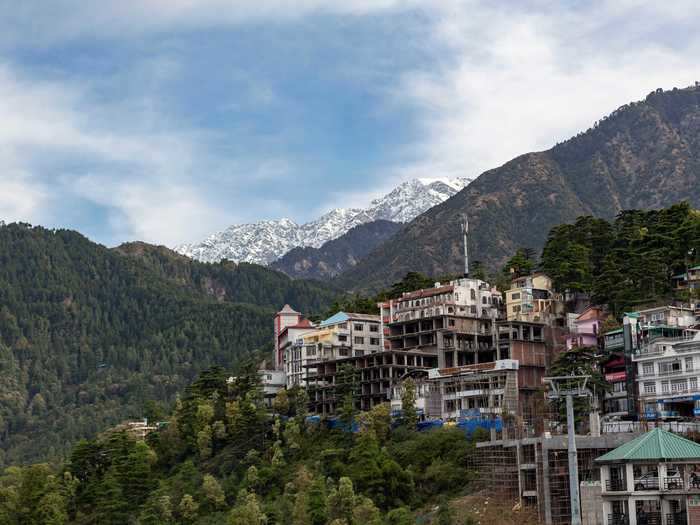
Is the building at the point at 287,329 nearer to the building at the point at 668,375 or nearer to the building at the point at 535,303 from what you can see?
the building at the point at 535,303

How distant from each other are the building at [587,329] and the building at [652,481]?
28.6 m

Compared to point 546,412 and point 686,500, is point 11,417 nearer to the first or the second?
point 546,412

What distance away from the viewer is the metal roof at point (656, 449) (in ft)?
206

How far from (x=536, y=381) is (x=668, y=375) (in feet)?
46.3

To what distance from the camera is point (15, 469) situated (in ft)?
372

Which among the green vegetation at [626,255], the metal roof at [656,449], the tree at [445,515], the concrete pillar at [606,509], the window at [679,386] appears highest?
the green vegetation at [626,255]

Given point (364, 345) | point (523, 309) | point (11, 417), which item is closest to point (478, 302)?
point (523, 309)

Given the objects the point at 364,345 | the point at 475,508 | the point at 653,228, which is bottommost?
the point at 475,508

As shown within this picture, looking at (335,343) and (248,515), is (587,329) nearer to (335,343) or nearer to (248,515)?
(335,343)

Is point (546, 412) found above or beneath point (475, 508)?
above

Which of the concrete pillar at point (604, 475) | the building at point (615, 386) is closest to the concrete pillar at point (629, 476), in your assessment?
the concrete pillar at point (604, 475)

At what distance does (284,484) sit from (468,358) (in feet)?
77.3

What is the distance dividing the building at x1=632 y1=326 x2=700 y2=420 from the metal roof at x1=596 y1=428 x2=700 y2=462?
14.3 metres

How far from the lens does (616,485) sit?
213 feet
